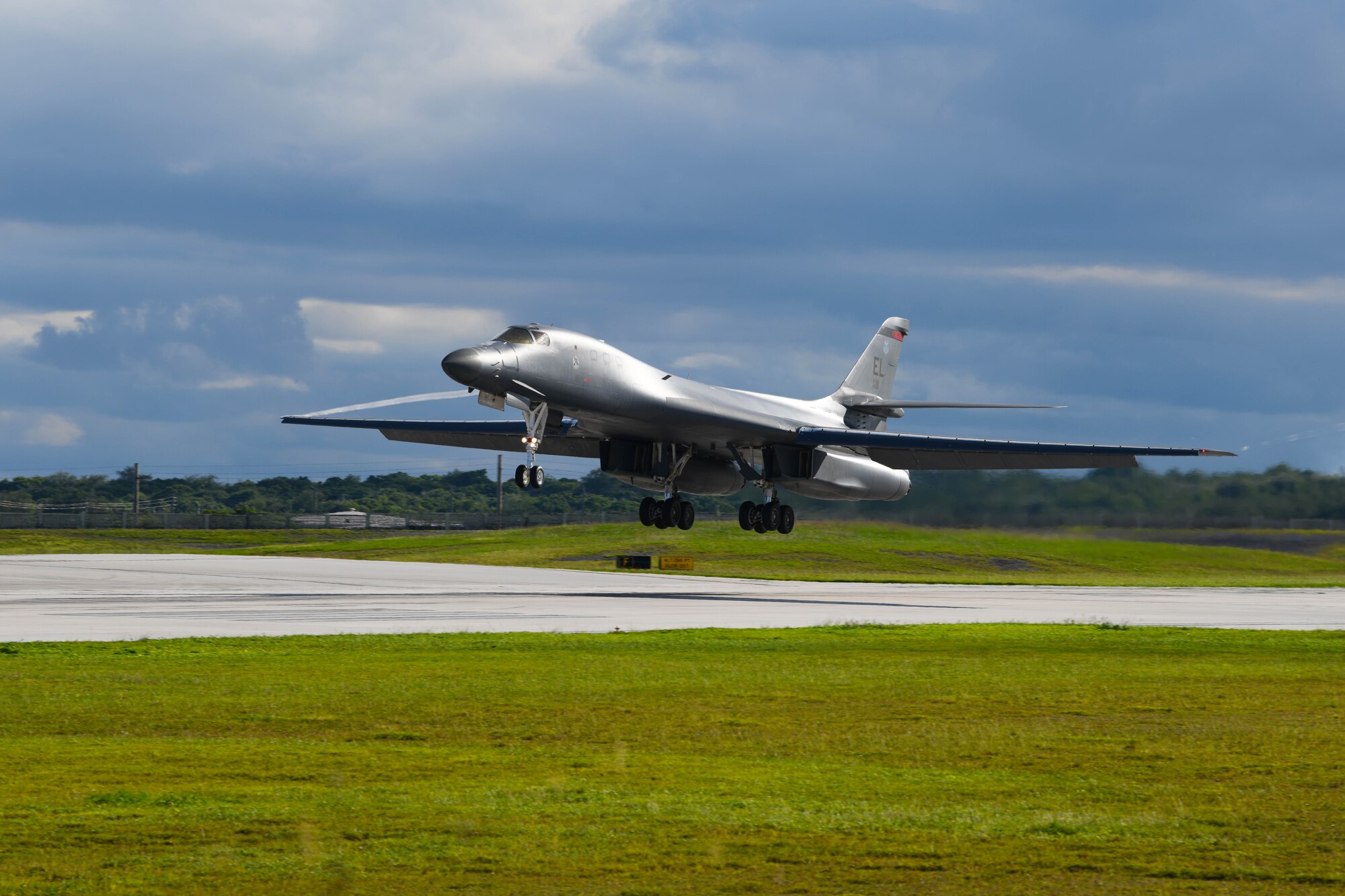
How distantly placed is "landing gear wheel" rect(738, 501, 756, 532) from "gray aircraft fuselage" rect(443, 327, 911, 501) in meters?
0.96

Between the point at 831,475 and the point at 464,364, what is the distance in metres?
15.1

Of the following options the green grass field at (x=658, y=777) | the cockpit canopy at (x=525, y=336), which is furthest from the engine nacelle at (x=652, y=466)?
the green grass field at (x=658, y=777)

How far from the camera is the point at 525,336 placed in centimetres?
3155

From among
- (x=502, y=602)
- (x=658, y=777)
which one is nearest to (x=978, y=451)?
(x=502, y=602)

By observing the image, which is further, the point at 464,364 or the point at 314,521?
the point at 314,521

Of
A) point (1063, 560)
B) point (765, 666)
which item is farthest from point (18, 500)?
point (765, 666)

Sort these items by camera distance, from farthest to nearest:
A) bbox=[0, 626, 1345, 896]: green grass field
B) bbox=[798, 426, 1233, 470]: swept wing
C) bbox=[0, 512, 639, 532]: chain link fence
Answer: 1. bbox=[0, 512, 639, 532]: chain link fence
2. bbox=[798, 426, 1233, 470]: swept wing
3. bbox=[0, 626, 1345, 896]: green grass field

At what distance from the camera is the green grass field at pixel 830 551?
49781 mm

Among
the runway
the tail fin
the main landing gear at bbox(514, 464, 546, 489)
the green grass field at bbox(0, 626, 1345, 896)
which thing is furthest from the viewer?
the tail fin

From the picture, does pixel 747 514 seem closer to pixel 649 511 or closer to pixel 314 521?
pixel 649 511

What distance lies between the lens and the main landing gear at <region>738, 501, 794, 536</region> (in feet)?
143

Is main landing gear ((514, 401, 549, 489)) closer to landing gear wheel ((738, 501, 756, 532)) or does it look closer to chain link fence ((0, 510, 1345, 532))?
landing gear wheel ((738, 501, 756, 532))

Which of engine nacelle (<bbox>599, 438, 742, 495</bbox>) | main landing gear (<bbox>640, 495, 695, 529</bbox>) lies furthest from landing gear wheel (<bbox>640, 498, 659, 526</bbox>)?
engine nacelle (<bbox>599, 438, 742, 495</bbox>)

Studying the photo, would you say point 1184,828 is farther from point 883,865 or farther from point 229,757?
point 229,757
